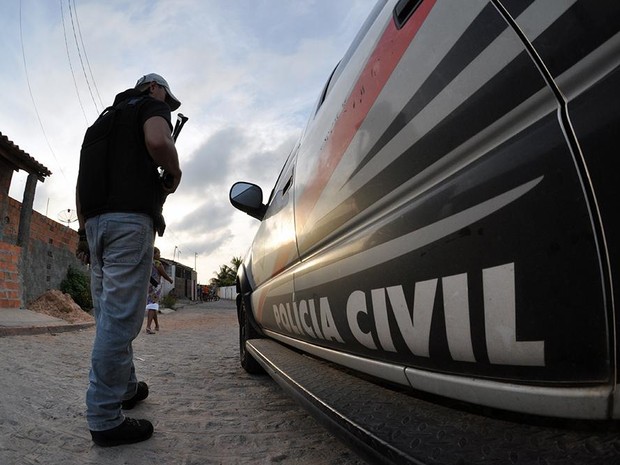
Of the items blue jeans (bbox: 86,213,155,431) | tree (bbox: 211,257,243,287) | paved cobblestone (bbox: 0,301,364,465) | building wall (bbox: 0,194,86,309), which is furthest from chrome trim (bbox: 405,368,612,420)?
tree (bbox: 211,257,243,287)

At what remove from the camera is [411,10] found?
112 centimetres

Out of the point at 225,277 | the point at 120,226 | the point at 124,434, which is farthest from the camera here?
the point at 225,277

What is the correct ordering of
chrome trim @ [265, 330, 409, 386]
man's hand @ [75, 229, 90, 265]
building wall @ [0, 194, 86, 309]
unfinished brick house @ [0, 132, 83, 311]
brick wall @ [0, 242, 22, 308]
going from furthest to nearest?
1. unfinished brick house @ [0, 132, 83, 311]
2. building wall @ [0, 194, 86, 309]
3. brick wall @ [0, 242, 22, 308]
4. man's hand @ [75, 229, 90, 265]
5. chrome trim @ [265, 330, 409, 386]

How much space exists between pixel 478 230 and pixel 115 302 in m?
1.75

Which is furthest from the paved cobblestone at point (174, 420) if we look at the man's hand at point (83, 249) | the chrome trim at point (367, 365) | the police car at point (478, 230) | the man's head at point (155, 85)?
the man's head at point (155, 85)

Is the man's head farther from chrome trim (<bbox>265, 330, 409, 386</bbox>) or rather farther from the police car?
chrome trim (<bbox>265, 330, 409, 386</bbox>)

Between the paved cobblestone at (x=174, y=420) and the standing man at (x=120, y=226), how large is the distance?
167 millimetres

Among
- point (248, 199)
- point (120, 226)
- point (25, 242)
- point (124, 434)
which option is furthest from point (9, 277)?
point (124, 434)

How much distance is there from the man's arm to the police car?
39.2 inches

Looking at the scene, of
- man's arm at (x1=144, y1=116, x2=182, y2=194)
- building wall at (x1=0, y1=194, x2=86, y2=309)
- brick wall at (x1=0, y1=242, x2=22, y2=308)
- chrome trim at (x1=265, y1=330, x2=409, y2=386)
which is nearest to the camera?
chrome trim at (x1=265, y1=330, x2=409, y2=386)

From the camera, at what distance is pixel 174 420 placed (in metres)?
2.36

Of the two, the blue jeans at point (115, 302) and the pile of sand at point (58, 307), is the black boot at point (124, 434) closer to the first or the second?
the blue jeans at point (115, 302)

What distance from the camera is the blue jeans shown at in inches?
76.2

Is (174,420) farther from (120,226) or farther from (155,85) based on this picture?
(155,85)
